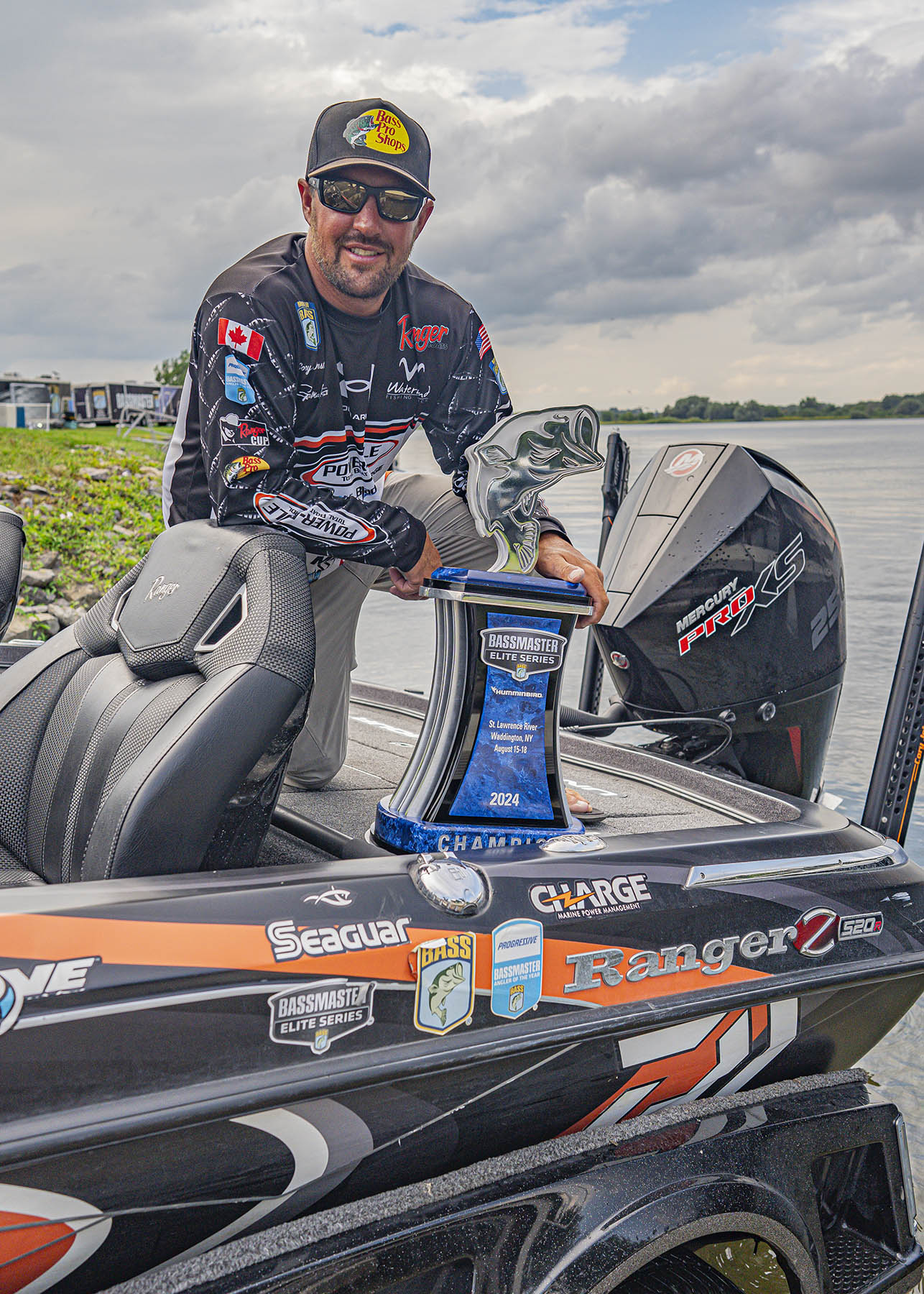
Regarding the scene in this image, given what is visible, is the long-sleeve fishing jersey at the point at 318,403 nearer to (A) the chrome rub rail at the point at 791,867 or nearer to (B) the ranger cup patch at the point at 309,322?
(B) the ranger cup patch at the point at 309,322

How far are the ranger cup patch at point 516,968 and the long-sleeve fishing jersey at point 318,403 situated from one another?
0.74 metres

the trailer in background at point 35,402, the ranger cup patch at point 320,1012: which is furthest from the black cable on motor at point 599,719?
the trailer in background at point 35,402

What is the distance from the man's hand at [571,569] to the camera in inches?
70.8

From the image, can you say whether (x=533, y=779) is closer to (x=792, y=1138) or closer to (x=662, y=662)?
(x=792, y=1138)

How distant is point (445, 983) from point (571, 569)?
2.45ft

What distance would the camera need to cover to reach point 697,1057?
5.37ft

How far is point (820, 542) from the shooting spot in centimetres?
264

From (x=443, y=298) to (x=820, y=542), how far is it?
1.11 metres

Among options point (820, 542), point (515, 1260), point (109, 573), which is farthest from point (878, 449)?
point (515, 1260)

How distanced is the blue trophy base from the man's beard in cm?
97

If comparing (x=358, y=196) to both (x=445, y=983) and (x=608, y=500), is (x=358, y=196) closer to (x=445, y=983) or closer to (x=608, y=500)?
(x=445, y=983)

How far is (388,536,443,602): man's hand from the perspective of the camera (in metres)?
1.96

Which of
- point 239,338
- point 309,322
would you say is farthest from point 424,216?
point 239,338

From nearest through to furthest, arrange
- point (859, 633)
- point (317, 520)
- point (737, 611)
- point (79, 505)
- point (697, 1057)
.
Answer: point (697, 1057) → point (317, 520) → point (737, 611) → point (859, 633) → point (79, 505)
